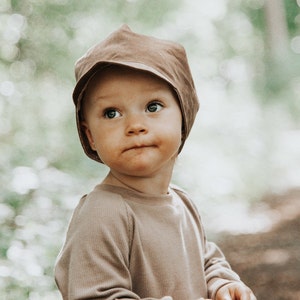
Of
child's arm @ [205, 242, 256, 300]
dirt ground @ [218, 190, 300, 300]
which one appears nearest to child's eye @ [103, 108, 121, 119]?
child's arm @ [205, 242, 256, 300]

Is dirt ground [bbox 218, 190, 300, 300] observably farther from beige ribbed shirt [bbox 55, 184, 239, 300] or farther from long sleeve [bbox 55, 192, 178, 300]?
long sleeve [bbox 55, 192, 178, 300]

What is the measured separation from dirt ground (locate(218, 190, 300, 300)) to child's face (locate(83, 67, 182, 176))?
2010 millimetres

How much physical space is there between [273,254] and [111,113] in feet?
8.39

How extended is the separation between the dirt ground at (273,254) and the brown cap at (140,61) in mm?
1987

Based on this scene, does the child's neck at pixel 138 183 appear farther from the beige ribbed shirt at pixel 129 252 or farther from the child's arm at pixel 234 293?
the child's arm at pixel 234 293

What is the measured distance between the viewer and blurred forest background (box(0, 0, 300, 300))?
10.4 ft

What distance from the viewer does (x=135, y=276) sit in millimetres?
1359

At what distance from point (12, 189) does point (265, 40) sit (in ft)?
9.32

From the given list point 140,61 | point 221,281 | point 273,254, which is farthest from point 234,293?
point 273,254

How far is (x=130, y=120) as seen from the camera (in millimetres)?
1360

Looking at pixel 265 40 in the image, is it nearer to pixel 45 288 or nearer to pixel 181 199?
pixel 45 288

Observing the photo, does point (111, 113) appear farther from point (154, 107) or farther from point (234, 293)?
point (234, 293)

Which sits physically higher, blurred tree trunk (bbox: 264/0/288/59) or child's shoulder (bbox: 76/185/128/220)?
blurred tree trunk (bbox: 264/0/288/59)

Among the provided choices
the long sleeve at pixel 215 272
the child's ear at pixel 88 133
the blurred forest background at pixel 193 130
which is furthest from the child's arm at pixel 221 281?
the blurred forest background at pixel 193 130
